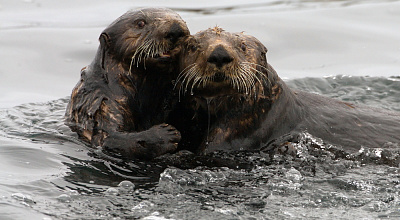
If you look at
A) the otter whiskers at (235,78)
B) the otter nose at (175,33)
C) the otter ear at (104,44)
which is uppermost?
the otter nose at (175,33)

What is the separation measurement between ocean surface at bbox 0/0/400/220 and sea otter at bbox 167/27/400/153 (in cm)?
15

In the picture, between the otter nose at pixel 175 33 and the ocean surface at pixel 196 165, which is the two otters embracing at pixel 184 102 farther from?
the ocean surface at pixel 196 165

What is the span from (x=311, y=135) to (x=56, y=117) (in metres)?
3.03

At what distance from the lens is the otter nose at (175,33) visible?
664 centimetres

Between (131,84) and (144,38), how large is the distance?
0.51 m

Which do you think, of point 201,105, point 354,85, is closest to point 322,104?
point 201,105

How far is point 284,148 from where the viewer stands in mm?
6879

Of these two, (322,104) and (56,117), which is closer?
(322,104)

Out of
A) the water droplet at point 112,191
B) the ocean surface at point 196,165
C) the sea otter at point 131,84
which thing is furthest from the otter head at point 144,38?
the water droplet at point 112,191

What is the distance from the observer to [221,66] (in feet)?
20.4

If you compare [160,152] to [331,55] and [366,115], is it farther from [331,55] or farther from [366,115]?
[331,55]

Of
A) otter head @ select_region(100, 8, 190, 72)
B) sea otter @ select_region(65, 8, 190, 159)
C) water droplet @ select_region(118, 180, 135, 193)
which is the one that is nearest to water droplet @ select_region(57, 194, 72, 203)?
water droplet @ select_region(118, 180, 135, 193)

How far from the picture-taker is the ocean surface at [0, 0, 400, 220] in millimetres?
5629

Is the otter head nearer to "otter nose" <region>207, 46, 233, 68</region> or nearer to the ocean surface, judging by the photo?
"otter nose" <region>207, 46, 233, 68</region>
